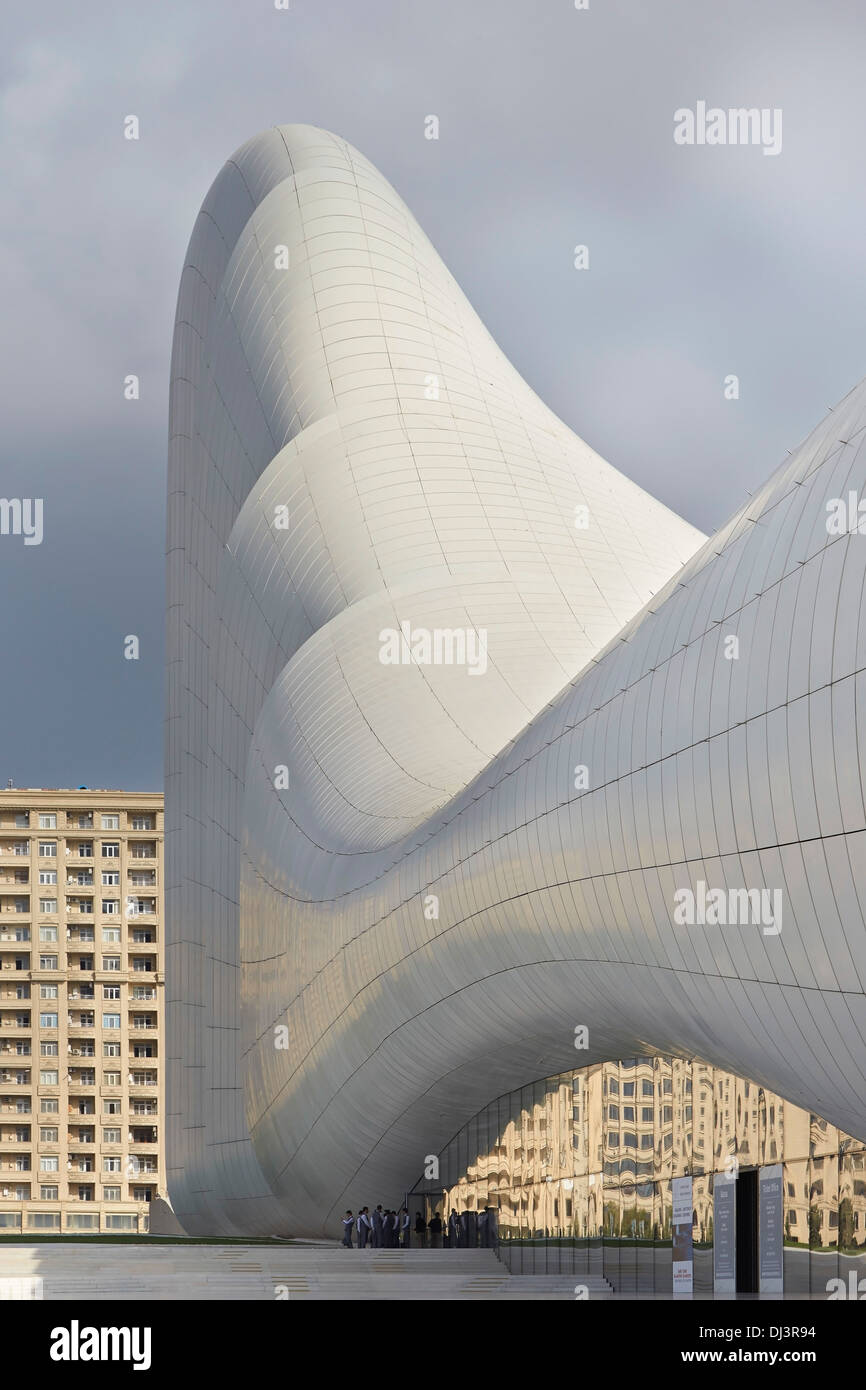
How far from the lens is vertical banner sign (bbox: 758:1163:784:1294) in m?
16.8

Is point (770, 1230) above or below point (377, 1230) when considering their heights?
above

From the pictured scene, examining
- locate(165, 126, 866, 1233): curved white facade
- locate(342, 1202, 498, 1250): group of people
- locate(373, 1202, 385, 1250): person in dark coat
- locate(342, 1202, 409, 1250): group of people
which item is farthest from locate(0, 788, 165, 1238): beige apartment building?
locate(373, 1202, 385, 1250): person in dark coat

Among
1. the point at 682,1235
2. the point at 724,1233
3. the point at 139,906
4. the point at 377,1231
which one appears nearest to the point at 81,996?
the point at 139,906

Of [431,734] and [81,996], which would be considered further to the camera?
[81,996]

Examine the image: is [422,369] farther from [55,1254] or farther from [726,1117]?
[726,1117]

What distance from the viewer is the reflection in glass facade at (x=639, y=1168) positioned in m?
16.0

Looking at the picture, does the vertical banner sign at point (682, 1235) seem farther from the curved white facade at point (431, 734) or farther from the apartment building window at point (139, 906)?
the apartment building window at point (139, 906)

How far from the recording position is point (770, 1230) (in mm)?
17109

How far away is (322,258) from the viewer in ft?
136

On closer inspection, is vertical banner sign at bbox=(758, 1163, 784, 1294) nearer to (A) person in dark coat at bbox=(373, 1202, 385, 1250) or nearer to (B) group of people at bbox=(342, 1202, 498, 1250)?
(B) group of people at bbox=(342, 1202, 498, 1250)

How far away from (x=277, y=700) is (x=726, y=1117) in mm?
19592

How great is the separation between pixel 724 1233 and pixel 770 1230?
130 cm

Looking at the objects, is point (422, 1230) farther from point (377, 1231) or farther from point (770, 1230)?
point (770, 1230)
